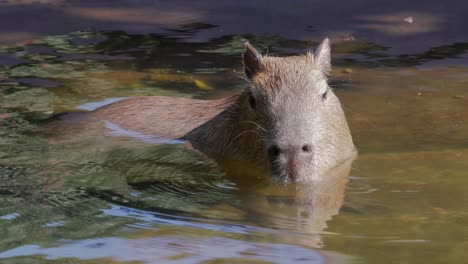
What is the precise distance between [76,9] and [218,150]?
3.86m

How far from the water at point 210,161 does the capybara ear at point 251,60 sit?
0.62m

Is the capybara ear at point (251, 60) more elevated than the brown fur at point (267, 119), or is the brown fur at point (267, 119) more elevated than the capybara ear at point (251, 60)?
the capybara ear at point (251, 60)

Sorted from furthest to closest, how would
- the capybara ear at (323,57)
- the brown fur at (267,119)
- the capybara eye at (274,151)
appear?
the capybara ear at (323,57) → the brown fur at (267,119) → the capybara eye at (274,151)

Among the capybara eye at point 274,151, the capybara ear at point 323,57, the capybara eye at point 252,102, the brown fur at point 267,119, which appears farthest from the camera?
the capybara ear at point 323,57

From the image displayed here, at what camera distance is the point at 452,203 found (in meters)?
4.86

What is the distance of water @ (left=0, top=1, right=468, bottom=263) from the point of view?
13.8ft

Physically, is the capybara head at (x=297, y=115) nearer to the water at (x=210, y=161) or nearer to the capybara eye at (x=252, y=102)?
the capybara eye at (x=252, y=102)

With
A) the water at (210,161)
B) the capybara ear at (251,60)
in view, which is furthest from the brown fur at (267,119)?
the water at (210,161)

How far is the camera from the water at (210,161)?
4203mm

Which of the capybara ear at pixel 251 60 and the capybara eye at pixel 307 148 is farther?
the capybara ear at pixel 251 60

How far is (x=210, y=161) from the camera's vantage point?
6164 mm

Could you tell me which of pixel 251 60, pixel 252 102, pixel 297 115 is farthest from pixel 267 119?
pixel 251 60

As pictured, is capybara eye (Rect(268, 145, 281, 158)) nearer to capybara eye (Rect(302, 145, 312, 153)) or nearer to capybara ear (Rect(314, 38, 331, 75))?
capybara eye (Rect(302, 145, 312, 153))

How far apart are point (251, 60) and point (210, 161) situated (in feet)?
2.15
